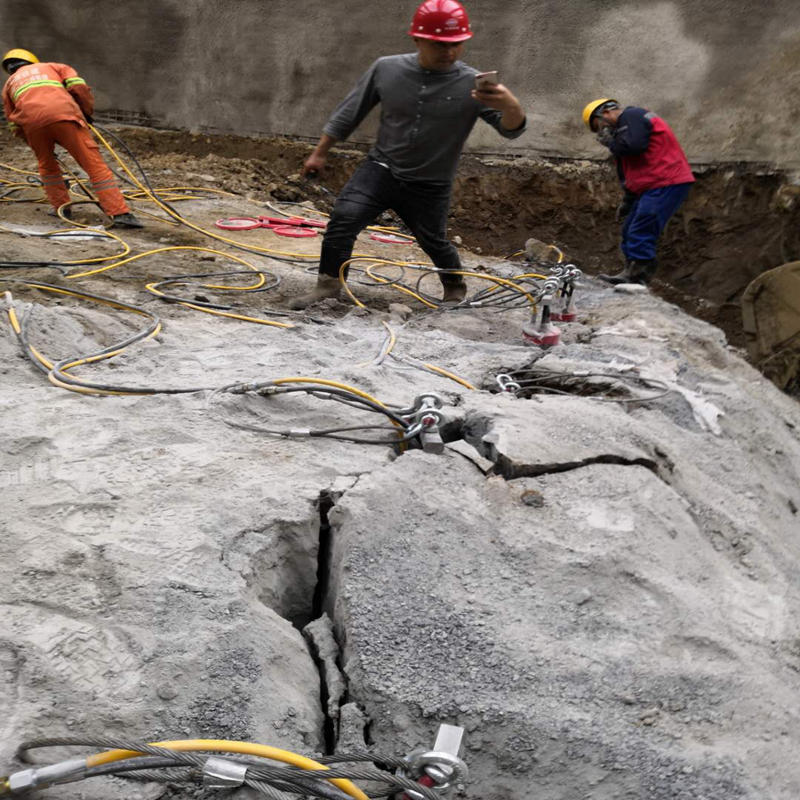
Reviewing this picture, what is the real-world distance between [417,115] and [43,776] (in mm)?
3751

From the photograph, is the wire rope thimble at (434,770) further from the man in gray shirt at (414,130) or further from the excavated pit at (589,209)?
the excavated pit at (589,209)

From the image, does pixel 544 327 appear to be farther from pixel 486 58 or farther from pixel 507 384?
pixel 486 58

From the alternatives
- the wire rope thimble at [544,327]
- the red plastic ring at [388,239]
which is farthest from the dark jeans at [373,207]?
the red plastic ring at [388,239]

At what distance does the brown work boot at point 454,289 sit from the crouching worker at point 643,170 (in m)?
1.95

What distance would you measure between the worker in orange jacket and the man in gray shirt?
236cm

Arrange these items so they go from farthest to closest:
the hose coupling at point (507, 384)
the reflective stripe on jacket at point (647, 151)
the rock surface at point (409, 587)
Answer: the reflective stripe on jacket at point (647, 151), the hose coupling at point (507, 384), the rock surface at point (409, 587)

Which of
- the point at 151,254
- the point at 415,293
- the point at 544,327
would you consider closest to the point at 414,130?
the point at 415,293

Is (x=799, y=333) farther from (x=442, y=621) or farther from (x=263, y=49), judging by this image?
(x=263, y=49)

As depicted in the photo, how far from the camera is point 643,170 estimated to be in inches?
237

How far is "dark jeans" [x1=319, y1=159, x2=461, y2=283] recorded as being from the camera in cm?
426

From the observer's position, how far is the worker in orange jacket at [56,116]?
551cm

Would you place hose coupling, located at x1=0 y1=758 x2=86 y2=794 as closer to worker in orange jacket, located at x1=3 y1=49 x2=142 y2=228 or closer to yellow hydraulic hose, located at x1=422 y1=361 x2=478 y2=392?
yellow hydraulic hose, located at x1=422 y1=361 x2=478 y2=392

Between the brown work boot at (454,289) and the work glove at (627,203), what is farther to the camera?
the work glove at (627,203)

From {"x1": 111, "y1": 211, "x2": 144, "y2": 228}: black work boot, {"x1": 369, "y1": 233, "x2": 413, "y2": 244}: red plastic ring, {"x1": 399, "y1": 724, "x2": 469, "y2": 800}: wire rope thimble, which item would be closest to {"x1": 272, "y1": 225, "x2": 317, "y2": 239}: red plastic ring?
{"x1": 369, "y1": 233, "x2": 413, "y2": 244}: red plastic ring
